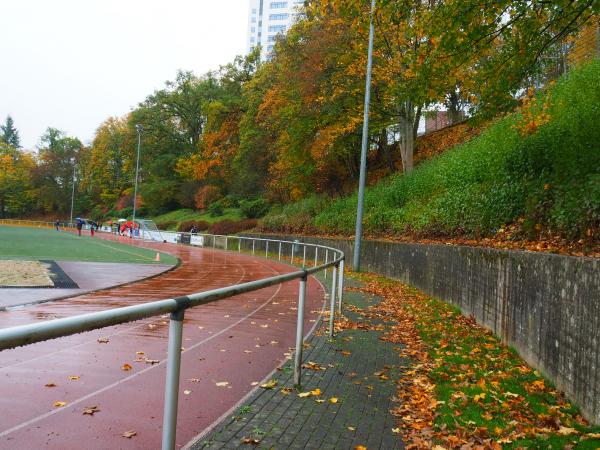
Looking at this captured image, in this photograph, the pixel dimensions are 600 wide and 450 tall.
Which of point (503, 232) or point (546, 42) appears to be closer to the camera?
point (546, 42)

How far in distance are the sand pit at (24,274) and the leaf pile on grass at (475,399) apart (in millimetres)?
8737

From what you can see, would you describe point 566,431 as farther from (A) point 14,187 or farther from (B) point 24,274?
(A) point 14,187

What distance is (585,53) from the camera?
706 inches

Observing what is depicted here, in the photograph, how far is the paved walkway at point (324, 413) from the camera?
3.83 metres

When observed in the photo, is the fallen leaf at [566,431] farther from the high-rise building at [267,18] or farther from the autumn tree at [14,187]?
the high-rise building at [267,18]

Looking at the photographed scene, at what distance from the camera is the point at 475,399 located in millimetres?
4973

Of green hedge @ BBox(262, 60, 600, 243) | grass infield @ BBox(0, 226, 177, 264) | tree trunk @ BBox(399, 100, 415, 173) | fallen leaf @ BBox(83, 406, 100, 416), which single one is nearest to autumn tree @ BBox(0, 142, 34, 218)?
grass infield @ BBox(0, 226, 177, 264)

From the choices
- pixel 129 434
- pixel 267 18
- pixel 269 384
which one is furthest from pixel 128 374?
pixel 267 18

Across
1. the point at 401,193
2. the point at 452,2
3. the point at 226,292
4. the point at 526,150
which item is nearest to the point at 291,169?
the point at 401,193

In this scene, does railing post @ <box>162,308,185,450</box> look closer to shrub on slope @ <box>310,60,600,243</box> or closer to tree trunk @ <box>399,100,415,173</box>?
shrub on slope @ <box>310,60,600,243</box>

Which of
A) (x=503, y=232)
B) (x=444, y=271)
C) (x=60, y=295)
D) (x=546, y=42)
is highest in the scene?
(x=546, y=42)

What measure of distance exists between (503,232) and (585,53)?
33.8 feet

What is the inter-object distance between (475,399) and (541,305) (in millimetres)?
1663

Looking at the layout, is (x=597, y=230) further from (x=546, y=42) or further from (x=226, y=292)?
(x=226, y=292)
